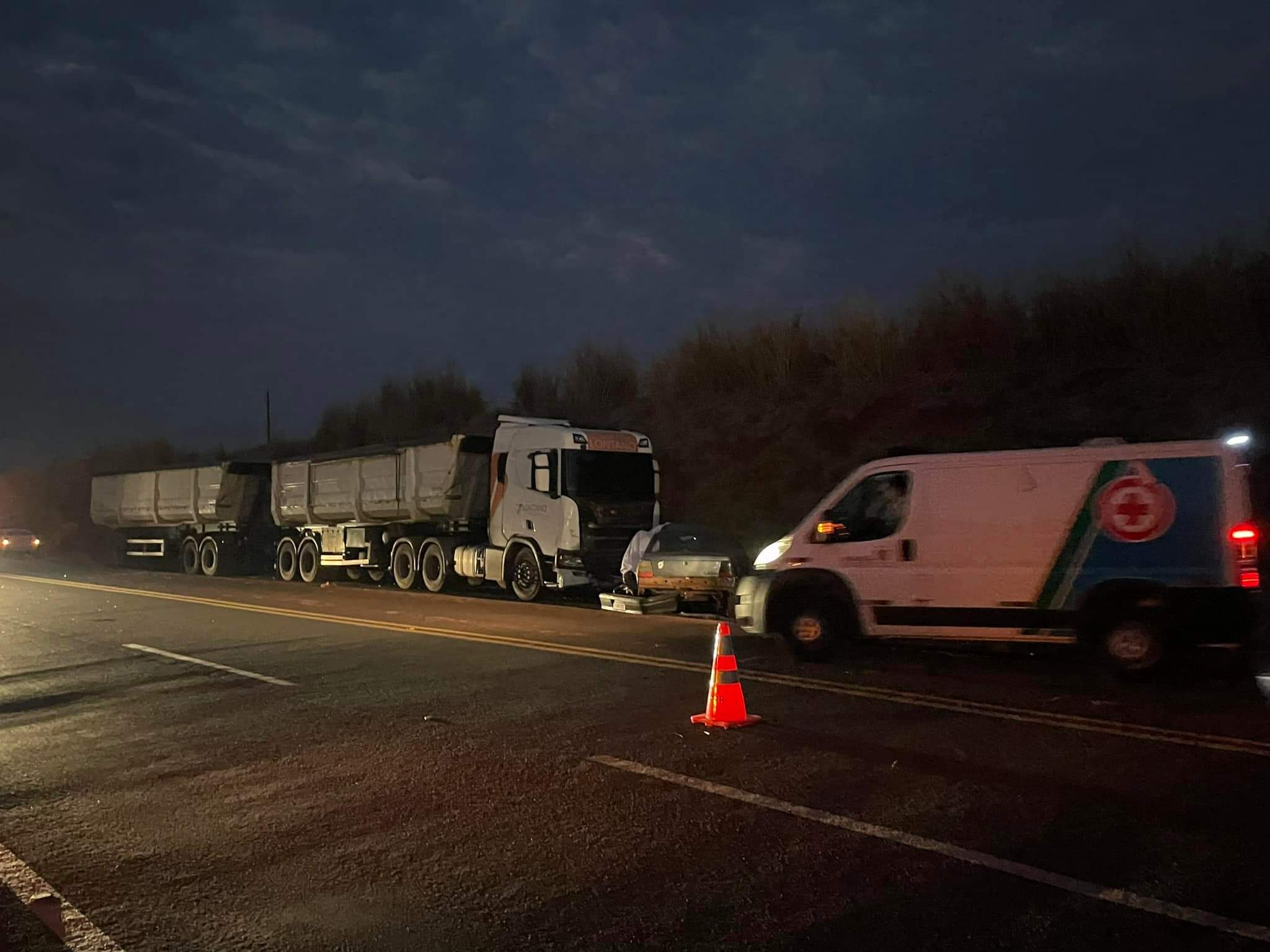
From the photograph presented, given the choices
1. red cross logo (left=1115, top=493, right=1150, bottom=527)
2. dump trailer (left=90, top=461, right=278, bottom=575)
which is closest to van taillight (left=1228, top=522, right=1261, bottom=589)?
red cross logo (left=1115, top=493, right=1150, bottom=527)

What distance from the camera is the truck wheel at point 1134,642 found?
362 inches

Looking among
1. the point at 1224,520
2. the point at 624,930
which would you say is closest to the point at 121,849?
the point at 624,930

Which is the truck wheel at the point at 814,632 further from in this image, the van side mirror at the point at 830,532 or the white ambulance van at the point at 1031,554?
the van side mirror at the point at 830,532

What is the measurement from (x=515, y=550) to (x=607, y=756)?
42.2 feet

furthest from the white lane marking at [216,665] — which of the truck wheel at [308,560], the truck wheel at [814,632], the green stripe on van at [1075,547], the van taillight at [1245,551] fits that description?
the truck wheel at [308,560]

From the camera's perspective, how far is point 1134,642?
9281 millimetres

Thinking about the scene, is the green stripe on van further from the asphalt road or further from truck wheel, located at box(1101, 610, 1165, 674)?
the asphalt road

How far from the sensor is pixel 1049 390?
77.5ft

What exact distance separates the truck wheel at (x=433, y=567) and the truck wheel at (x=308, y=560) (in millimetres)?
4588

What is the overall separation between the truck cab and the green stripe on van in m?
9.84

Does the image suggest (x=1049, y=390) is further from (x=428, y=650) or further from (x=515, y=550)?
(x=428, y=650)

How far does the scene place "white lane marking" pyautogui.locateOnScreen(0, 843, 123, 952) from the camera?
166 inches

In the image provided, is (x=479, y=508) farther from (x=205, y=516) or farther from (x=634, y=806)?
(x=634, y=806)

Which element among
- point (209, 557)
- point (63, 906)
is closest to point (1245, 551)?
point (63, 906)
